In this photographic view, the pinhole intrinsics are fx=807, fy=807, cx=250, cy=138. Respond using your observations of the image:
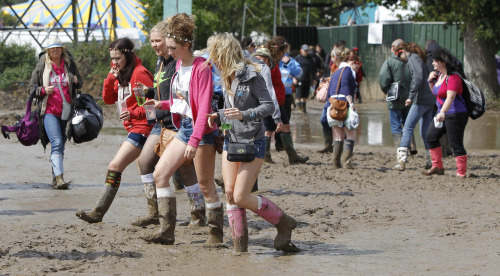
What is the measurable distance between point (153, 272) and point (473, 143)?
32.6 feet

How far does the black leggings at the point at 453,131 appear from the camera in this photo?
10328 millimetres

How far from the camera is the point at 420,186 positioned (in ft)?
32.7

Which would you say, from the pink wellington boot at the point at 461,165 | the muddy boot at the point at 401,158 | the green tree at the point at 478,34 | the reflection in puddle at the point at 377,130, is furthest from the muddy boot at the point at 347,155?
the green tree at the point at 478,34

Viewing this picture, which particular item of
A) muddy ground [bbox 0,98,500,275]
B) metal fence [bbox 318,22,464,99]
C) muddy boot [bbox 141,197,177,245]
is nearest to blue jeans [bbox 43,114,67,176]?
muddy ground [bbox 0,98,500,275]

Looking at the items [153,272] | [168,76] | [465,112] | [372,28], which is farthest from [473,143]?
[372,28]

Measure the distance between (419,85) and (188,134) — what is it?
544cm

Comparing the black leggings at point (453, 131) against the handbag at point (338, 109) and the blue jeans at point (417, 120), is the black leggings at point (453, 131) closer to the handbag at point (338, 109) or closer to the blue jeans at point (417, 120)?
the blue jeans at point (417, 120)

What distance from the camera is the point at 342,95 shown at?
1117cm

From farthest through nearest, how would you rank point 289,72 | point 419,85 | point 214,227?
point 289,72
point 419,85
point 214,227

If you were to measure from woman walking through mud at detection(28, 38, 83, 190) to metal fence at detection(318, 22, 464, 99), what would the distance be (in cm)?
1489

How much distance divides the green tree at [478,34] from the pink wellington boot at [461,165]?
34.8 feet

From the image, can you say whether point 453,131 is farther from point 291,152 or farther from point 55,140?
point 55,140

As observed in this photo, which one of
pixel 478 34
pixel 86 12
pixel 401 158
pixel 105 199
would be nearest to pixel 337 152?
pixel 401 158

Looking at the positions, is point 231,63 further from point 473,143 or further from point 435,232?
point 473,143
